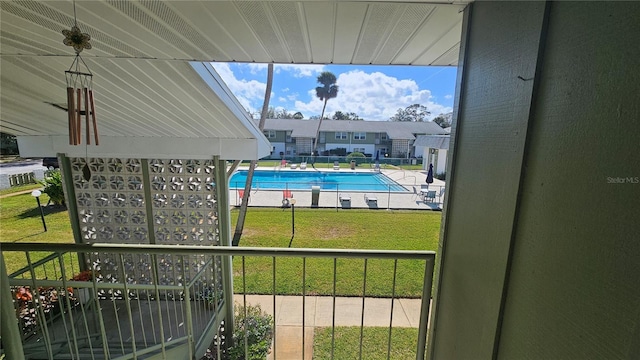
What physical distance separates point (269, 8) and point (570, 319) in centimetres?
146

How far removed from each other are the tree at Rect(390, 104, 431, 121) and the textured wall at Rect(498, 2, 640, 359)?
4227 centimetres

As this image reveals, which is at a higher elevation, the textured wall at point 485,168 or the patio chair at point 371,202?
the textured wall at point 485,168

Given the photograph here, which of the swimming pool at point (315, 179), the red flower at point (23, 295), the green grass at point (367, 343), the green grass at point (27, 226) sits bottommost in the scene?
the green grass at point (367, 343)

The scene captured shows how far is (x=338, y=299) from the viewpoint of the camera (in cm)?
482

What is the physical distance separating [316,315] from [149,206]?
3.20 m

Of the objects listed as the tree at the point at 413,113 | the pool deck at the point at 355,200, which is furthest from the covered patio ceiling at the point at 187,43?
the tree at the point at 413,113

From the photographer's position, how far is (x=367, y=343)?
3.69 m

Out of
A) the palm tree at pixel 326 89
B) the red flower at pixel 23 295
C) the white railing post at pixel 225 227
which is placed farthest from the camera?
the palm tree at pixel 326 89

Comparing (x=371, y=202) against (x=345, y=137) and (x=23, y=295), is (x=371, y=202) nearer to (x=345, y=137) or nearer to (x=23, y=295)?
(x=23, y=295)

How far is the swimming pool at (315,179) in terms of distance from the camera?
14586 mm

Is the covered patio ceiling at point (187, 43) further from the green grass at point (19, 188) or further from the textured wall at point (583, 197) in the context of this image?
the green grass at point (19, 188)

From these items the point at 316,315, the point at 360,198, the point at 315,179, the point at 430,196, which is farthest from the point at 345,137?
the point at 316,315

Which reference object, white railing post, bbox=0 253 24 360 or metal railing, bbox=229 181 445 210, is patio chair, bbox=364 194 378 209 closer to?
metal railing, bbox=229 181 445 210

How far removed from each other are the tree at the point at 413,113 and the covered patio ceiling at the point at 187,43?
4136 centimetres
